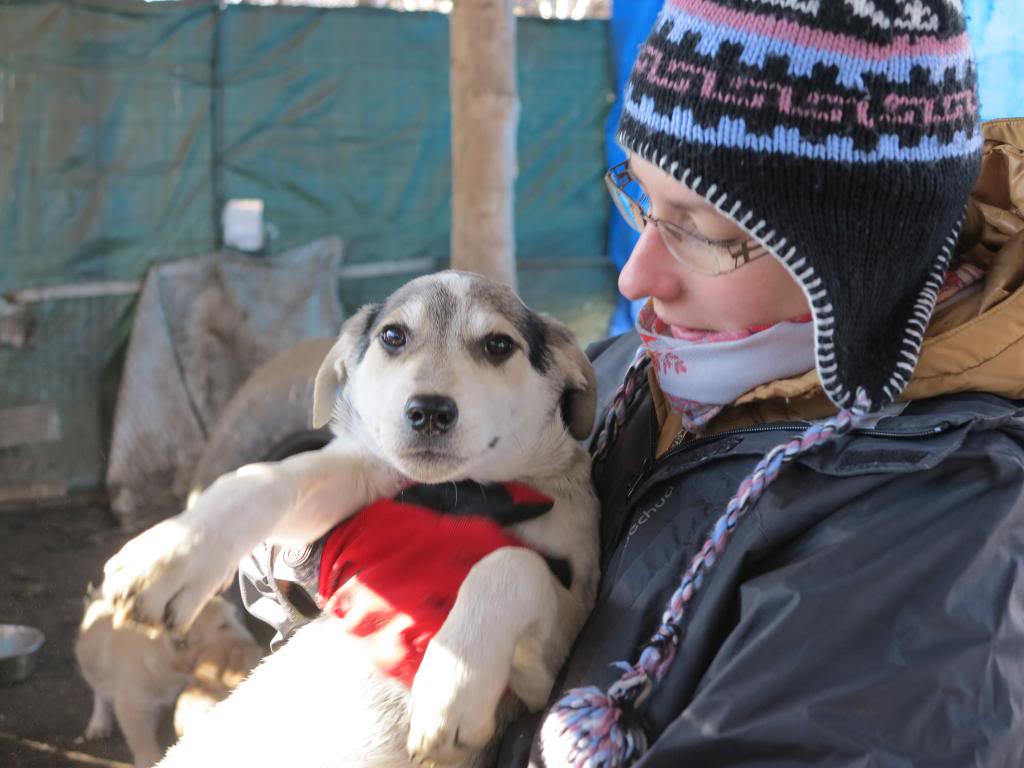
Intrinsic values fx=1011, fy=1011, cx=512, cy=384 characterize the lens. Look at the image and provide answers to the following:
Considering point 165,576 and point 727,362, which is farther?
point 727,362

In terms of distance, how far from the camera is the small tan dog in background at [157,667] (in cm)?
413

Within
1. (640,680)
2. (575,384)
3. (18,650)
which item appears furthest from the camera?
(18,650)

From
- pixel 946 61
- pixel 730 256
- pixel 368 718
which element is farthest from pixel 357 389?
pixel 946 61

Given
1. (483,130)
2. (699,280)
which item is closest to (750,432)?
(699,280)

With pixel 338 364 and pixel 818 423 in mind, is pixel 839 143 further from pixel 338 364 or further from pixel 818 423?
pixel 338 364

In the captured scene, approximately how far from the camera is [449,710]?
191 centimetres

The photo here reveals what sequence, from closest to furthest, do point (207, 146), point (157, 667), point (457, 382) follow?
1. point (457, 382)
2. point (157, 667)
3. point (207, 146)

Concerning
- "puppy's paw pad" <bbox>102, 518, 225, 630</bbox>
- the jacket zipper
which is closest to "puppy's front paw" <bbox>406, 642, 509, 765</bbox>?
"puppy's paw pad" <bbox>102, 518, 225, 630</bbox>

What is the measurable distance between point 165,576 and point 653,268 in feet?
3.77

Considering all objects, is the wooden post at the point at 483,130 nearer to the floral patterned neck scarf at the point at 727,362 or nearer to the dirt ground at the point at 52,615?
the dirt ground at the point at 52,615

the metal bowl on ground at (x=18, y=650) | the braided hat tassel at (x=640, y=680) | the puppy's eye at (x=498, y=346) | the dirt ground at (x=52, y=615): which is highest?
the puppy's eye at (x=498, y=346)

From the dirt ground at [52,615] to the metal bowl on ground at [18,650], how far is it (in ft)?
0.18

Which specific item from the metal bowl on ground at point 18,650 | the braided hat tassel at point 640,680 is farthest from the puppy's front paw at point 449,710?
the metal bowl on ground at point 18,650

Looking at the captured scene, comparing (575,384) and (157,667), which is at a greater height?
(575,384)
